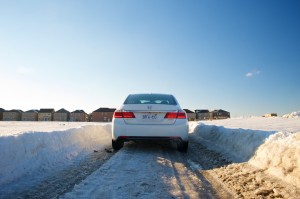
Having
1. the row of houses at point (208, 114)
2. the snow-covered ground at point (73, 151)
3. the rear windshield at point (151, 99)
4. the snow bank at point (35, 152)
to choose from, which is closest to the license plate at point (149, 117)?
the rear windshield at point (151, 99)

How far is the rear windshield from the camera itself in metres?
6.96

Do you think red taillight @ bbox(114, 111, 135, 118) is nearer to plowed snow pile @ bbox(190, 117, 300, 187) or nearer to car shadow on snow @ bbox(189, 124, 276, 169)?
car shadow on snow @ bbox(189, 124, 276, 169)

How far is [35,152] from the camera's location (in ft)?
16.7

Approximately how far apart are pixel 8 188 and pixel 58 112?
136770 millimetres

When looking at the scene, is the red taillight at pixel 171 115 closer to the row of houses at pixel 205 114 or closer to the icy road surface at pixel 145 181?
the icy road surface at pixel 145 181

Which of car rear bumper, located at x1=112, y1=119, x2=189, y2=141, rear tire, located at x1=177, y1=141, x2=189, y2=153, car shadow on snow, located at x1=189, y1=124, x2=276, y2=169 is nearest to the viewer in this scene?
car shadow on snow, located at x1=189, y1=124, x2=276, y2=169

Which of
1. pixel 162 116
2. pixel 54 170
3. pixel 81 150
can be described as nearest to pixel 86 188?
pixel 54 170

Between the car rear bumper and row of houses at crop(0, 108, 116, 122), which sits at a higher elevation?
row of houses at crop(0, 108, 116, 122)

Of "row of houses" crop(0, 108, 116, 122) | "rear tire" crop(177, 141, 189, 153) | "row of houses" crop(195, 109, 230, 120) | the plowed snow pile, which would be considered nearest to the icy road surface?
"rear tire" crop(177, 141, 189, 153)

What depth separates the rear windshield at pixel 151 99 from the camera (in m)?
6.96

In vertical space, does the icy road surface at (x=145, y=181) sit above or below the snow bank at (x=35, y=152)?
below

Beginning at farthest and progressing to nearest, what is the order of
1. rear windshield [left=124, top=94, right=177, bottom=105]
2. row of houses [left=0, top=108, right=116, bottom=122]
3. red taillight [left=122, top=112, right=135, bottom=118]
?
1. row of houses [left=0, top=108, right=116, bottom=122]
2. rear windshield [left=124, top=94, right=177, bottom=105]
3. red taillight [left=122, top=112, right=135, bottom=118]

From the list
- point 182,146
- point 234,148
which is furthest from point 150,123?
point 234,148

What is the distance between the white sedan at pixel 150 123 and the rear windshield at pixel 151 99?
533 mm
